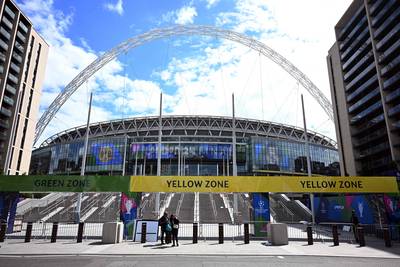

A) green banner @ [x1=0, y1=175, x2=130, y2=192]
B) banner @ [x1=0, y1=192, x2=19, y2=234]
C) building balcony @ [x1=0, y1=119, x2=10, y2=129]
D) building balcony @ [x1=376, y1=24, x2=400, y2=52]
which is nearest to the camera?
green banner @ [x1=0, y1=175, x2=130, y2=192]

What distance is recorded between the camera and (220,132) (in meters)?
102

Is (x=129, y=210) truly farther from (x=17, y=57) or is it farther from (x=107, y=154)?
(x=107, y=154)

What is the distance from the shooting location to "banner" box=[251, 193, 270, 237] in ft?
67.2

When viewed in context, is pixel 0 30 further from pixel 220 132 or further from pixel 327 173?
pixel 327 173

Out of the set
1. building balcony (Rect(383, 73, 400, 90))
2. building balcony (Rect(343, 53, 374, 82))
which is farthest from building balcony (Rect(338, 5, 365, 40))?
building balcony (Rect(383, 73, 400, 90))

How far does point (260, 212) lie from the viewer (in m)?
21.1

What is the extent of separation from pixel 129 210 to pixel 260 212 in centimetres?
919

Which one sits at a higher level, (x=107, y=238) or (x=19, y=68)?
(x=19, y=68)

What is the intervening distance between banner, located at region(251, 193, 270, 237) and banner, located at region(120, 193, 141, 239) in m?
8.38

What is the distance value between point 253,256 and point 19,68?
82371 mm

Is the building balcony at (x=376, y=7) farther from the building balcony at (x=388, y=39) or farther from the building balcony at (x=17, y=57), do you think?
the building balcony at (x=17, y=57)

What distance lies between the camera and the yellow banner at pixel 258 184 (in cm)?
2098

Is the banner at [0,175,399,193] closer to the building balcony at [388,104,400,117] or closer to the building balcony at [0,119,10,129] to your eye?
the building balcony at [388,104,400,117]

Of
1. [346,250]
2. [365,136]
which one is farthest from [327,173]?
[346,250]
